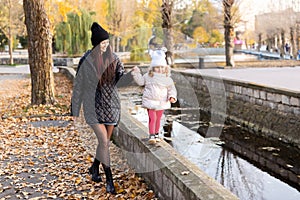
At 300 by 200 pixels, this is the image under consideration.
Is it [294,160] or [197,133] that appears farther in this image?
[197,133]

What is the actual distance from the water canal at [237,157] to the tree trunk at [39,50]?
298cm

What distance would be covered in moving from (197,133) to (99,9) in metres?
29.1

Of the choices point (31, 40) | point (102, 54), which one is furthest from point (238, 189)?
point (31, 40)

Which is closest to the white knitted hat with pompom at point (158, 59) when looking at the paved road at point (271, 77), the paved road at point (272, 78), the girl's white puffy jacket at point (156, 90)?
the girl's white puffy jacket at point (156, 90)

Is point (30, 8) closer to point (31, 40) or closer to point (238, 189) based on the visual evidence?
point (31, 40)

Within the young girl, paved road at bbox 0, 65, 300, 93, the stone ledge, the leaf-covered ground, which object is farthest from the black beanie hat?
paved road at bbox 0, 65, 300, 93

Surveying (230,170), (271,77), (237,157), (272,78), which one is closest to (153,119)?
(230,170)

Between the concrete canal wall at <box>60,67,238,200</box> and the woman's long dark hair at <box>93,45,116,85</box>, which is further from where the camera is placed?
the woman's long dark hair at <box>93,45,116,85</box>

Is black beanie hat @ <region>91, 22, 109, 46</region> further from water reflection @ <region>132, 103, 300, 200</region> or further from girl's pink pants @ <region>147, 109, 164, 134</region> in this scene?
water reflection @ <region>132, 103, 300, 200</region>

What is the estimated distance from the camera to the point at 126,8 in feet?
117

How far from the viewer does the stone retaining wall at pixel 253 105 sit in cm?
974

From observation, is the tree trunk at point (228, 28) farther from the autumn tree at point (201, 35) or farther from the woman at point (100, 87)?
the autumn tree at point (201, 35)

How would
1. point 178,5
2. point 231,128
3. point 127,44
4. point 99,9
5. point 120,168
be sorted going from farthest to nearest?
point 99,9 → point 127,44 → point 178,5 → point 231,128 → point 120,168

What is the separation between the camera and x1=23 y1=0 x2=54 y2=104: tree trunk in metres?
10.7
